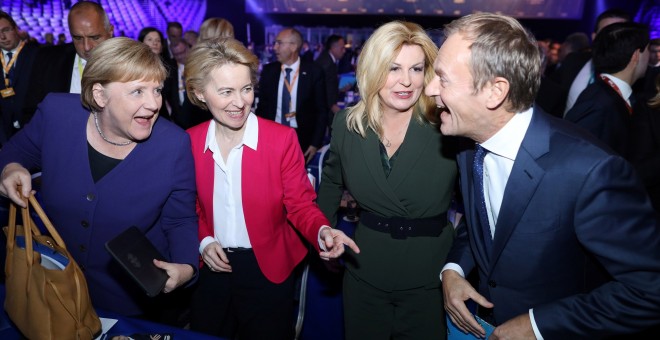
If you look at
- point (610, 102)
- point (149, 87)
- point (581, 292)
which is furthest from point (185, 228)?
point (610, 102)

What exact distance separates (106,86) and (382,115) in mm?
1101

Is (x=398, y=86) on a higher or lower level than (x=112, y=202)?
higher

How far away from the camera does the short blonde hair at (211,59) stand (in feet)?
6.15

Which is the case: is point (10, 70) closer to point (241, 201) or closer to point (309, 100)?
point (309, 100)

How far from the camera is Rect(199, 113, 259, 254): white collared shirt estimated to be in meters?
1.94

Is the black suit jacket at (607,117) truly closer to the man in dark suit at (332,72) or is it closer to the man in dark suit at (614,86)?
the man in dark suit at (614,86)

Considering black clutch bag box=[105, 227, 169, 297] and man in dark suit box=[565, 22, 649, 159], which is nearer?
black clutch bag box=[105, 227, 169, 297]

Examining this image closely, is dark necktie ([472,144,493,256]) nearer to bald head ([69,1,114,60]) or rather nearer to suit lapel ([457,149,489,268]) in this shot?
suit lapel ([457,149,489,268])

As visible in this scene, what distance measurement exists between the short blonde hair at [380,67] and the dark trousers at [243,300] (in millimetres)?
766

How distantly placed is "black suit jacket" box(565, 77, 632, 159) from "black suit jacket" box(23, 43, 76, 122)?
12.3 ft

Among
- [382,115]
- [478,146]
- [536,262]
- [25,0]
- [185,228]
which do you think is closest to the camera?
[536,262]

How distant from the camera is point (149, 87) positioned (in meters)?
1.70

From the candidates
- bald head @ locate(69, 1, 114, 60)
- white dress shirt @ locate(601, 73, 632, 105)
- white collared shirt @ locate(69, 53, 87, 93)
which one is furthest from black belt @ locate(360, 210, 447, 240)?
white collared shirt @ locate(69, 53, 87, 93)

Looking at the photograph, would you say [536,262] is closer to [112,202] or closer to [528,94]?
[528,94]
